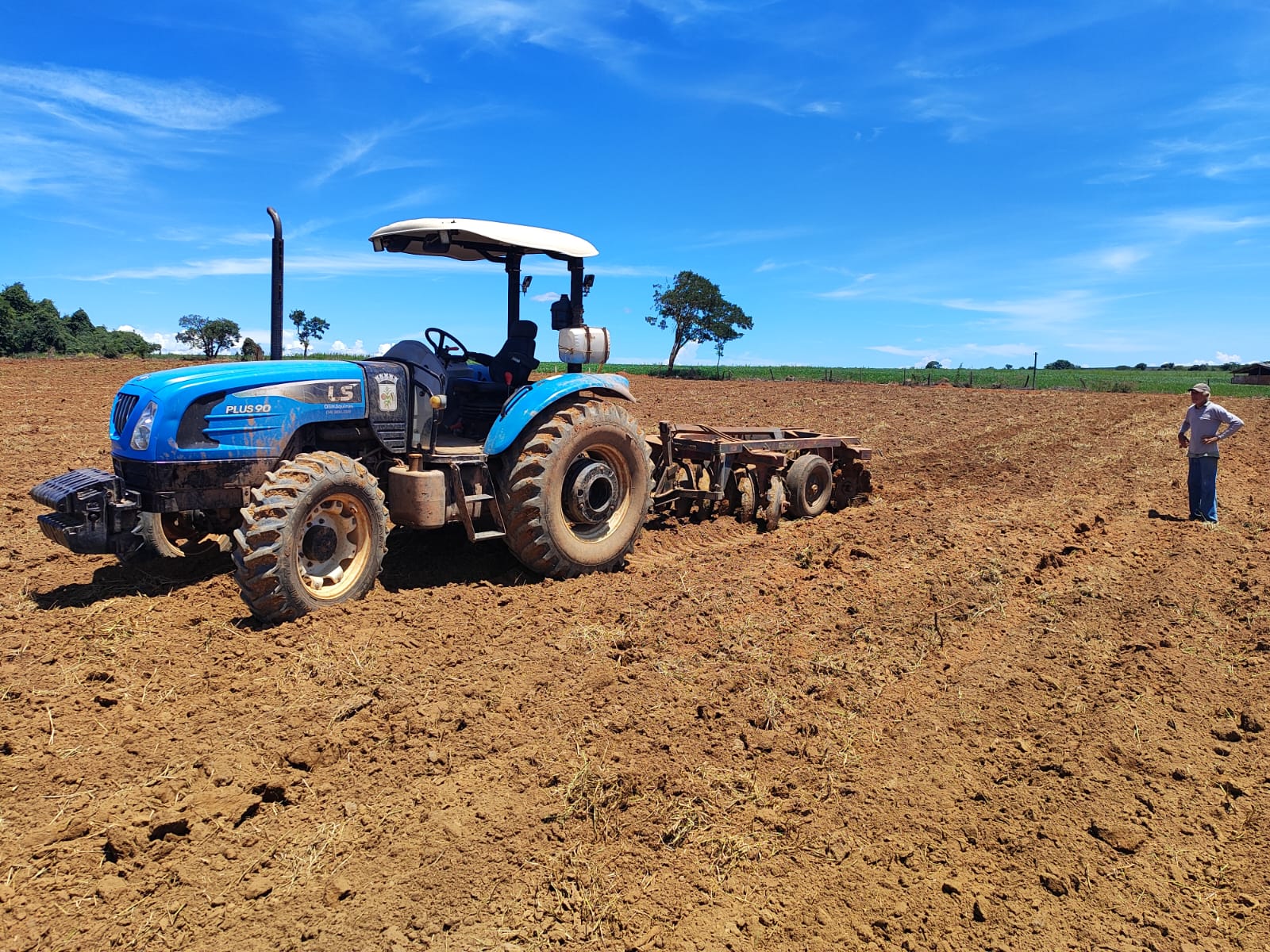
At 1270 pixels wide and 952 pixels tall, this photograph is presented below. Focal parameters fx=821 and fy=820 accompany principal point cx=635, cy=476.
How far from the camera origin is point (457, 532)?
7.25 metres

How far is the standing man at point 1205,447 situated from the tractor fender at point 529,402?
694cm

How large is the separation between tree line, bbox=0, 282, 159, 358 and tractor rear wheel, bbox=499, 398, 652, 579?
48069mm

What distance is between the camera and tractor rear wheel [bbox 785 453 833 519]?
9055 millimetres

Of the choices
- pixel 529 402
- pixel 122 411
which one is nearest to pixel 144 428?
pixel 122 411


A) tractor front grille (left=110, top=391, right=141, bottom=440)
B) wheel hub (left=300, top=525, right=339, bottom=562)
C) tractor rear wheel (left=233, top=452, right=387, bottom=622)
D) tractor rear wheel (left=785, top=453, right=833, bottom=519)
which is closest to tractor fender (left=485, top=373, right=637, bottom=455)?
tractor rear wheel (left=233, top=452, right=387, bottom=622)

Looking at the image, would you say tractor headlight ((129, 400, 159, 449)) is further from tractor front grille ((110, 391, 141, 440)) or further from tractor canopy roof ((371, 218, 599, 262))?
tractor canopy roof ((371, 218, 599, 262))

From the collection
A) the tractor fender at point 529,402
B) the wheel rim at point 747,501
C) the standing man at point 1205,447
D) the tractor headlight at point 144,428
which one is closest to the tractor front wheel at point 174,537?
the tractor headlight at point 144,428

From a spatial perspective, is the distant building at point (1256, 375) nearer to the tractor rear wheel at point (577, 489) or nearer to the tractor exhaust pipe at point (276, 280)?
the tractor rear wheel at point (577, 489)

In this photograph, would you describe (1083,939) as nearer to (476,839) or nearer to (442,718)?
(476,839)

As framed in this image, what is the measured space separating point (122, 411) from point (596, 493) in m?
3.39

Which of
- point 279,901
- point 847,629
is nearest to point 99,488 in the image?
point 279,901

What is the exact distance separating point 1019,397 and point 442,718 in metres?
30.7

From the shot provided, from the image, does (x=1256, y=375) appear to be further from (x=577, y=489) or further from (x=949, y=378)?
(x=577, y=489)

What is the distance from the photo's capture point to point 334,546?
5.37m
